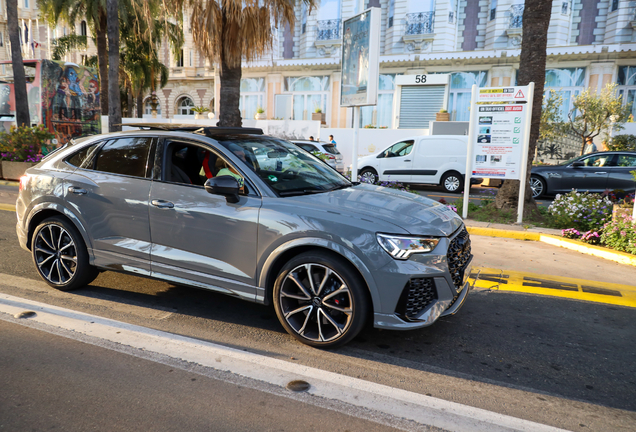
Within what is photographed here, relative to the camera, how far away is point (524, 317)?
452 cm

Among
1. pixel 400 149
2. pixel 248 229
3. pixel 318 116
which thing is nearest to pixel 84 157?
pixel 248 229

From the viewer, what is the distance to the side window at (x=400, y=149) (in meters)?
16.5

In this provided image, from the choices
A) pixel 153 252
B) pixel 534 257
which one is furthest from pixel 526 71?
pixel 153 252

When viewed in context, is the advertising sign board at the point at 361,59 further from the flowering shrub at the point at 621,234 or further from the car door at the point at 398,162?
the car door at the point at 398,162

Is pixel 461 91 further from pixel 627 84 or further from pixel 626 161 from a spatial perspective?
pixel 626 161

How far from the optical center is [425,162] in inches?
641

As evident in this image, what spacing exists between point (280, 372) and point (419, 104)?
2490 centimetres

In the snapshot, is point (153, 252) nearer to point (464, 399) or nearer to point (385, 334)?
point (385, 334)

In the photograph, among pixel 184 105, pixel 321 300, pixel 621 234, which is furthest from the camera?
pixel 184 105

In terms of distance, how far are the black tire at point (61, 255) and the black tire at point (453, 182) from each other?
42.9ft

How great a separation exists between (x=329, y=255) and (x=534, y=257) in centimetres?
445

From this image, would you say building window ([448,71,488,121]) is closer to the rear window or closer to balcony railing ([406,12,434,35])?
balcony railing ([406,12,434,35])

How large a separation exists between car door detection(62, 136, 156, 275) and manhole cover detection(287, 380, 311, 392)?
1.88 metres

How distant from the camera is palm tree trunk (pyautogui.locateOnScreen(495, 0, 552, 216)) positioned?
9.16 metres
